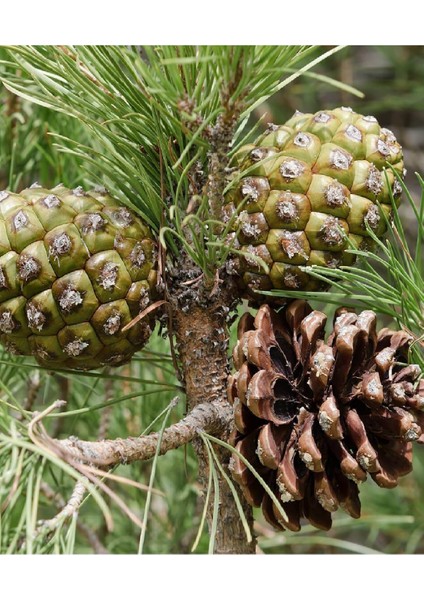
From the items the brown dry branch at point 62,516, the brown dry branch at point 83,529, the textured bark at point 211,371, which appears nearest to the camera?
the brown dry branch at point 62,516

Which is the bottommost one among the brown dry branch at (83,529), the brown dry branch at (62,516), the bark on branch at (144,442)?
the brown dry branch at (83,529)

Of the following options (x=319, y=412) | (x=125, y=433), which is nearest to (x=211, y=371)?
(x=319, y=412)

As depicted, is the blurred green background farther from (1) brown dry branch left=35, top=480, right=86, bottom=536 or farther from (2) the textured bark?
(1) brown dry branch left=35, top=480, right=86, bottom=536

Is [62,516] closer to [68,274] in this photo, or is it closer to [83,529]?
[68,274]

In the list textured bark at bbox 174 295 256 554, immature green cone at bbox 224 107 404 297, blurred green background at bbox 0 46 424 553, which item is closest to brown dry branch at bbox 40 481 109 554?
blurred green background at bbox 0 46 424 553

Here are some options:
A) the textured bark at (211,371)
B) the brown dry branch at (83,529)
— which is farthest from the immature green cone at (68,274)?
the brown dry branch at (83,529)

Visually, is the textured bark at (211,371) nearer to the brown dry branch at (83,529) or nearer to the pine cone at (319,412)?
the pine cone at (319,412)
